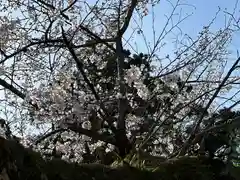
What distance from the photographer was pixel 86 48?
5367 millimetres

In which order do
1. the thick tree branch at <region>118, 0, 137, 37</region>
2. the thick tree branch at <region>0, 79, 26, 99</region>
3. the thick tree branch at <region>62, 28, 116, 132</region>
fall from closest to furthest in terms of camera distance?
the thick tree branch at <region>62, 28, 116, 132</region>, the thick tree branch at <region>118, 0, 137, 37</region>, the thick tree branch at <region>0, 79, 26, 99</region>

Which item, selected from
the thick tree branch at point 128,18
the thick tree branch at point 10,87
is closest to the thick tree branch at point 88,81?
the thick tree branch at point 128,18

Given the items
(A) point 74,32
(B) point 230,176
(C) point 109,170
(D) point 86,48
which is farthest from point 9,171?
(D) point 86,48

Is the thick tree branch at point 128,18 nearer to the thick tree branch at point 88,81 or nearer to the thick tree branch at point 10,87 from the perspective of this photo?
the thick tree branch at point 88,81

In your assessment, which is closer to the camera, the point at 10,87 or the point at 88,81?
the point at 88,81

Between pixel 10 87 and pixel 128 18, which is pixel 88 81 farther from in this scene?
pixel 10 87

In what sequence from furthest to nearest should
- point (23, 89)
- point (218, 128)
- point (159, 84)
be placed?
point (23, 89), point (159, 84), point (218, 128)

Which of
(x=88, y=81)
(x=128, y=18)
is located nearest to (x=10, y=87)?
(x=88, y=81)

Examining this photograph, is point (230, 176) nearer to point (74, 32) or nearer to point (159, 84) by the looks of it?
point (159, 84)

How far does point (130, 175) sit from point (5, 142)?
16.6 inches

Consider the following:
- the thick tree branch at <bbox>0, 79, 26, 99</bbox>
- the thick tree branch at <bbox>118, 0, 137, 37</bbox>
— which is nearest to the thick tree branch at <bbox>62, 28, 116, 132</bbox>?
the thick tree branch at <bbox>118, 0, 137, 37</bbox>

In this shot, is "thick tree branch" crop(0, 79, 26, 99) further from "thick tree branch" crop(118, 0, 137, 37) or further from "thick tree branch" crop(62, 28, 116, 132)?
"thick tree branch" crop(118, 0, 137, 37)

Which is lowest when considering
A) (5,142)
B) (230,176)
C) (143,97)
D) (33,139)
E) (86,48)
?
(230,176)

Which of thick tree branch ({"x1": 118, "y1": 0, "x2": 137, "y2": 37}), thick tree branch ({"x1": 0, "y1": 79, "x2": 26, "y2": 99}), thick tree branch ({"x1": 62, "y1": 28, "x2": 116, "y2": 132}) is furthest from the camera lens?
thick tree branch ({"x1": 0, "y1": 79, "x2": 26, "y2": 99})
